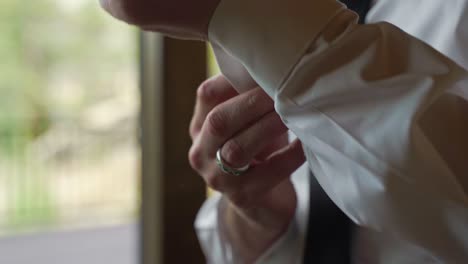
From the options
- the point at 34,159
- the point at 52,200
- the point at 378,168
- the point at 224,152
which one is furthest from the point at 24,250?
the point at 378,168

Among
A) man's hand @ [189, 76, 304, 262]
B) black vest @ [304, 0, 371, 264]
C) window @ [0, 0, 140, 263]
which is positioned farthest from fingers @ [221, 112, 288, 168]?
window @ [0, 0, 140, 263]

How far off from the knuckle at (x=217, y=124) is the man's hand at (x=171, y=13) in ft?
0.28

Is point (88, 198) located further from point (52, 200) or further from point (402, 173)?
point (402, 173)

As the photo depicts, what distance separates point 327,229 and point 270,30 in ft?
0.78

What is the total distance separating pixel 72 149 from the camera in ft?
4.45

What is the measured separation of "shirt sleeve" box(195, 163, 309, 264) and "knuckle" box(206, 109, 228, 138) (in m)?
0.16

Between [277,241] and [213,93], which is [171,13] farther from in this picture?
[277,241]

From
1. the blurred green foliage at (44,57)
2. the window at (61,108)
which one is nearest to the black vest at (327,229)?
the window at (61,108)

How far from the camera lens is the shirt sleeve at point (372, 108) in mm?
297

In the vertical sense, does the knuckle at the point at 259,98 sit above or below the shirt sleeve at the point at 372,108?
below

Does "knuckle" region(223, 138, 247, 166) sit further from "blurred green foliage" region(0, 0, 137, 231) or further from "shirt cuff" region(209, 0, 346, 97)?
"blurred green foliage" region(0, 0, 137, 231)

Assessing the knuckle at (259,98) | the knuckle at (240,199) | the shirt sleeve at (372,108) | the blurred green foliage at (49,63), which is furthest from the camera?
the blurred green foliage at (49,63)

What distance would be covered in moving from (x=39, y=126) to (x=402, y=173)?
1.16 meters

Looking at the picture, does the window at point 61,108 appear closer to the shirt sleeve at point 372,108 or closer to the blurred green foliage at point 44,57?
the blurred green foliage at point 44,57
